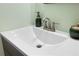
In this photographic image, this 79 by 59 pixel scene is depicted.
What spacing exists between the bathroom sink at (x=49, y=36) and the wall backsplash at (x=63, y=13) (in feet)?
0.43

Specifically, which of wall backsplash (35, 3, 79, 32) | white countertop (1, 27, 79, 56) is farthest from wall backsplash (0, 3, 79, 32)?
white countertop (1, 27, 79, 56)

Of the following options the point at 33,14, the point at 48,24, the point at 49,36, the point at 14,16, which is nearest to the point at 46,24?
the point at 48,24

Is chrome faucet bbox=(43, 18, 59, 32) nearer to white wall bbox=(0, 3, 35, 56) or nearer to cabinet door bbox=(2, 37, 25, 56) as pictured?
white wall bbox=(0, 3, 35, 56)

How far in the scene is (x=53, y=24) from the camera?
5.36 feet

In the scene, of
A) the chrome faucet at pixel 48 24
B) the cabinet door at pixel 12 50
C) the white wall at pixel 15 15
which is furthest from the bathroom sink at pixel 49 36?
the cabinet door at pixel 12 50

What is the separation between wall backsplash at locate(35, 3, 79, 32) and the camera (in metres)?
1.40

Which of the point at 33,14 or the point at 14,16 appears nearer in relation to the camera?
the point at 14,16

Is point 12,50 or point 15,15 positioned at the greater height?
point 15,15

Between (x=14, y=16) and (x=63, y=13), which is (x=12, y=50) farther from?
(x=63, y=13)

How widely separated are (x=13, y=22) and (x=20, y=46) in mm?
716

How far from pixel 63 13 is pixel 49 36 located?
333mm

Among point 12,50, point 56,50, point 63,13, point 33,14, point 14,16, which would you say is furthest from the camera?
point 33,14

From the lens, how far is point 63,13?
5.03 feet

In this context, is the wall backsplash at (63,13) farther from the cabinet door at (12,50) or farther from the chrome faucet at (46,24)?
the cabinet door at (12,50)
